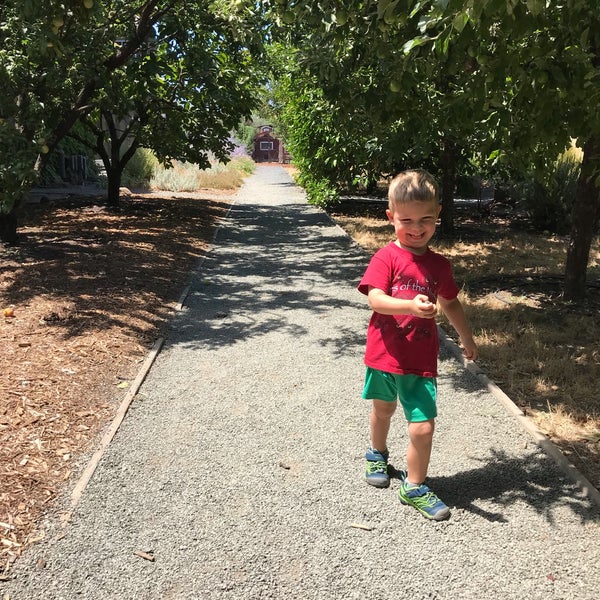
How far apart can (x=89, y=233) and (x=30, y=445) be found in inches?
332

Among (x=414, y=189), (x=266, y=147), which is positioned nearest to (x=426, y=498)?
(x=414, y=189)

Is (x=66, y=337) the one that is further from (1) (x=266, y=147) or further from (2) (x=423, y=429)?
(1) (x=266, y=147)

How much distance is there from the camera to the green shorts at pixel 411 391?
2.92 metres

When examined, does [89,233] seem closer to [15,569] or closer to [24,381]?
[24,381]

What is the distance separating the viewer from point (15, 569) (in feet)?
8.41

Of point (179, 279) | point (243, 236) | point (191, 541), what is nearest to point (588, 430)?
point (191, 541)

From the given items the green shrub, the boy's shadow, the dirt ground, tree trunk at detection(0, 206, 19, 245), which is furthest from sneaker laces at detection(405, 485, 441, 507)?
the green shrub

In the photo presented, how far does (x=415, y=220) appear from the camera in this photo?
2838mm

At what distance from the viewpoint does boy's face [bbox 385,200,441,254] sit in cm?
282

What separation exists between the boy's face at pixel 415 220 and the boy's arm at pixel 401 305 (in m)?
0.31

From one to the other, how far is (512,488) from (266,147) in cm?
8652

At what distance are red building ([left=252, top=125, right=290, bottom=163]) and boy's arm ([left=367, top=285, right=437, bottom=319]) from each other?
274 feet

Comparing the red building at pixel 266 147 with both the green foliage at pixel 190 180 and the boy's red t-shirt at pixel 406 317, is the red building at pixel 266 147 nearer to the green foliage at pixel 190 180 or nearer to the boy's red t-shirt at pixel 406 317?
the green foliage at pixel 190 180

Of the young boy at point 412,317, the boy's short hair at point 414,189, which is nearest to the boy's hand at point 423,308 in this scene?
the young boy at point 412,317
